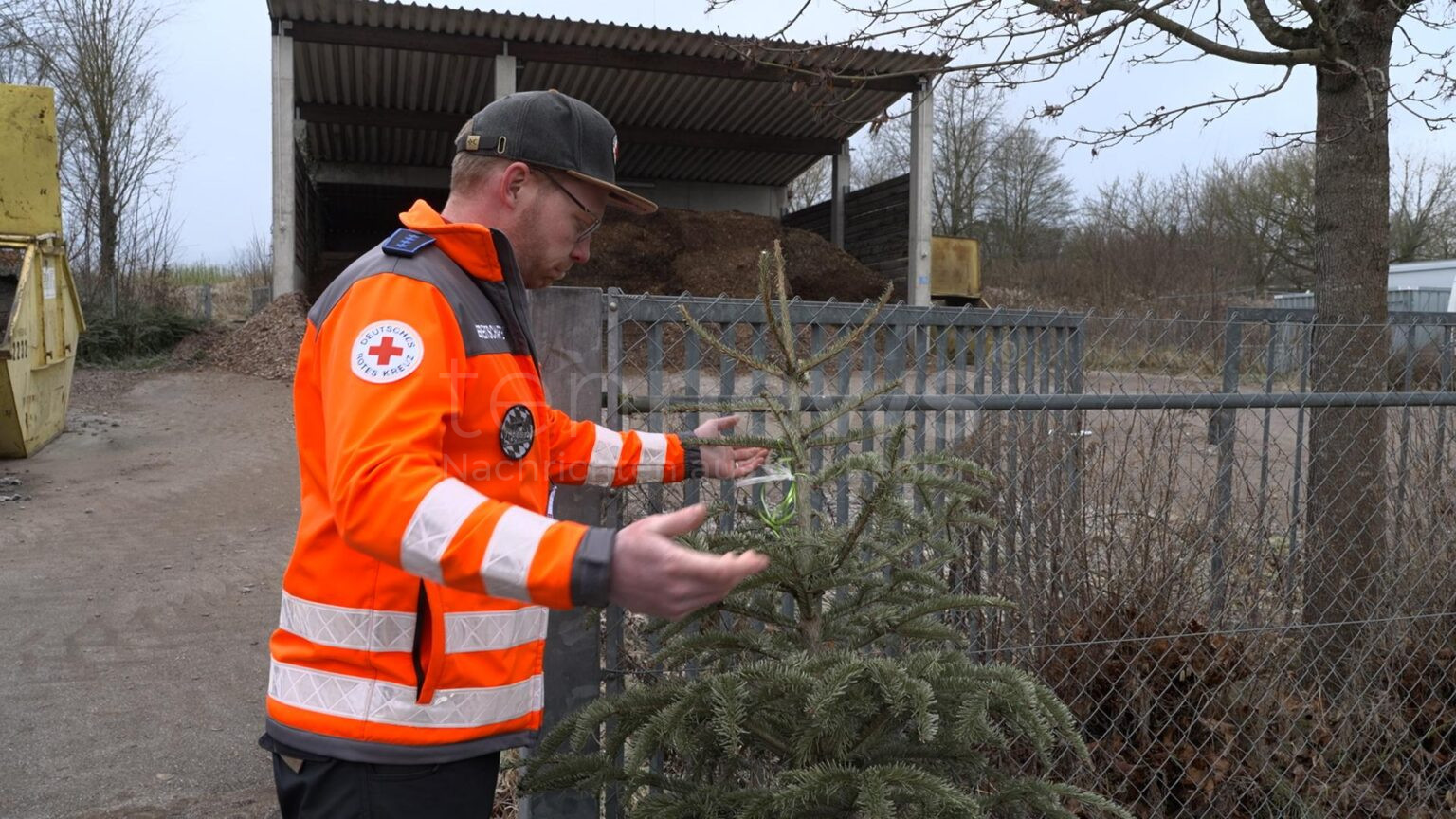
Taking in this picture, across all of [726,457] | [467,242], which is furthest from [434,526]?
[726,457]

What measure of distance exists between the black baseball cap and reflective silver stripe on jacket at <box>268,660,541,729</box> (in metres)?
0.91

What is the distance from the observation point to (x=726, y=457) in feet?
8.39

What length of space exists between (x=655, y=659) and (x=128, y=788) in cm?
265

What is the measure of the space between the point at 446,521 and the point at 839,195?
19.3 m

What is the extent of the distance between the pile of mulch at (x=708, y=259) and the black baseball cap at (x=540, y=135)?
1292cm

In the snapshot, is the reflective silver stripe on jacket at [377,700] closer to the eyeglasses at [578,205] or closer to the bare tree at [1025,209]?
the eyeglasses at [578,205]

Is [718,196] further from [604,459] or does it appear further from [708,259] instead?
[604,459]

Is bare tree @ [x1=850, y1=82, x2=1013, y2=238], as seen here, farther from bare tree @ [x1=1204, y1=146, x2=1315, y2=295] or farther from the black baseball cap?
the black baseball cap

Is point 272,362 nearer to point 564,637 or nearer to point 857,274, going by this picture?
point 857,274

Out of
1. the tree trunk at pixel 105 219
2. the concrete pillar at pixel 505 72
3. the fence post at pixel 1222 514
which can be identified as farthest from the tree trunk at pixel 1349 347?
the tree trunk at pixel 105 219

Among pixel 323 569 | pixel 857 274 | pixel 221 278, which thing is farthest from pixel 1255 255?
pixel 323 569

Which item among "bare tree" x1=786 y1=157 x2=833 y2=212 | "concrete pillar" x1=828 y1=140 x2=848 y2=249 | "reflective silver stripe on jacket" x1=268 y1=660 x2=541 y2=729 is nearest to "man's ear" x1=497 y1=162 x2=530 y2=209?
"reflective silver stripe on jacket" x1=268 y1=660 x2=541 y2=729

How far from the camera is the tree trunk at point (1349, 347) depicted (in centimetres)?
421

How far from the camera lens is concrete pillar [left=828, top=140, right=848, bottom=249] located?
19.9 meters
